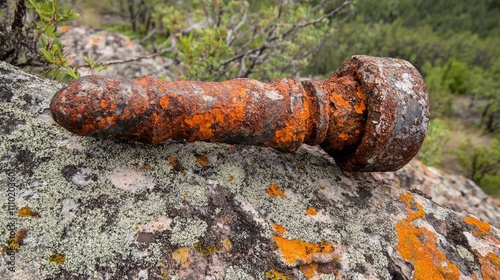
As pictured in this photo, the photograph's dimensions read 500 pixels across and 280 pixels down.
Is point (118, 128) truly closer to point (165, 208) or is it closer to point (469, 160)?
point (165, 208)

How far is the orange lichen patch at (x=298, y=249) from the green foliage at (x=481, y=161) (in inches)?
692

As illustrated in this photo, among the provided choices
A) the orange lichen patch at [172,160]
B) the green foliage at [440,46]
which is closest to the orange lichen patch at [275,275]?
the orange lichen patch at [172,160]

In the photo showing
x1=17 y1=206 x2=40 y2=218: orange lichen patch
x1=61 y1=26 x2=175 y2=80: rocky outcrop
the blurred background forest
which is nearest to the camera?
x1=17 y1=206 x2=40 y2=218: orange lichen patch

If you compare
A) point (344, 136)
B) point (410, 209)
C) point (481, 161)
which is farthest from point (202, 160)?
point (481, 161)

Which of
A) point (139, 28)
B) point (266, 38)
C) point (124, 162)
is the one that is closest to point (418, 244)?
point (124, 162)

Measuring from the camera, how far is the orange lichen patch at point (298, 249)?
6.34ft

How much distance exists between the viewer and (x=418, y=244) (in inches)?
86.3

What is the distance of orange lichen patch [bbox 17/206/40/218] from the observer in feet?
5.63

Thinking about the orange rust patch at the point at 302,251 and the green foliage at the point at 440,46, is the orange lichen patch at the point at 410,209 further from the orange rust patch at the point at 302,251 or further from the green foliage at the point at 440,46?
the green foliage at the point at 440,46

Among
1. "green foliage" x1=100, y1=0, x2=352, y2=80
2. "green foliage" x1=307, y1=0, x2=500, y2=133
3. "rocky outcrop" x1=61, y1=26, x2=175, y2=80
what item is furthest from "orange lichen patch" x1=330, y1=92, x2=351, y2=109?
"green foliage" x1=307, y1=0, x2=500, y2=133

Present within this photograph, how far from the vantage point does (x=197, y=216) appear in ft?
6.49

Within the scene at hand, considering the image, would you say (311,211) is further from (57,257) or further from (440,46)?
(440,46)

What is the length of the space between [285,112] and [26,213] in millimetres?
1531

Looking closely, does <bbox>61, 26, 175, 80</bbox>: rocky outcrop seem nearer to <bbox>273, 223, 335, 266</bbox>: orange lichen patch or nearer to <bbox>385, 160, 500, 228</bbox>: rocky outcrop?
<bbox>385, 160, 500, 228</bbox>: rocky outcrop
